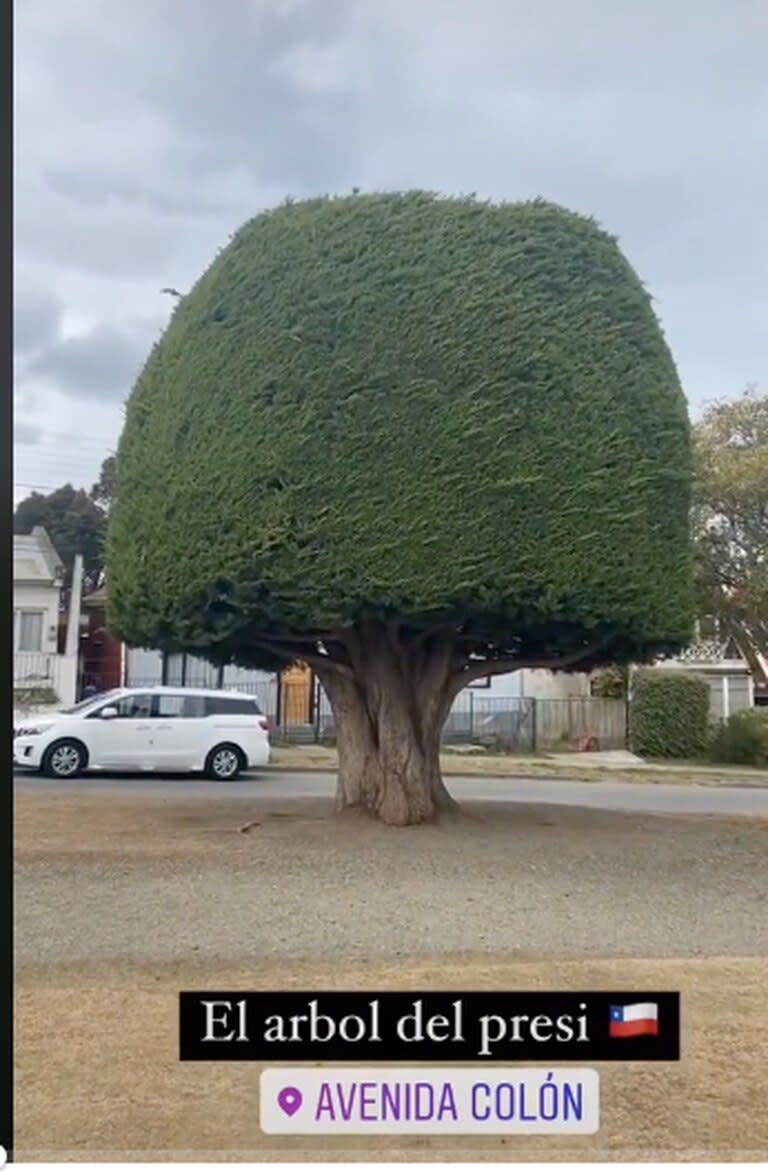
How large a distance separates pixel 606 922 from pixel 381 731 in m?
2.11

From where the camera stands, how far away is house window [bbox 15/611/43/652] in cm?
230

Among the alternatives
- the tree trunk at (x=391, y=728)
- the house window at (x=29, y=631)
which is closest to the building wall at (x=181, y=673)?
the tree trunk at (x=391, y=728)

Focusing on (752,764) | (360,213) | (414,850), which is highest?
(360,213)

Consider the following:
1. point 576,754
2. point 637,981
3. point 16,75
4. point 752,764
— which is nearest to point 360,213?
point 16,75

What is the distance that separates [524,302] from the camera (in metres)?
4.28

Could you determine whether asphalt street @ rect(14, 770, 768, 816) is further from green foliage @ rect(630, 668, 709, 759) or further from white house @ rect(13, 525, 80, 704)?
white house @ rect(13, 525, 80, 704)

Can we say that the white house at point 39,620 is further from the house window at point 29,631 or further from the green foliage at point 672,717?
the green foliage at point 672,717

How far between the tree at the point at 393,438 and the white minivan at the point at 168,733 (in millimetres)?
A: 357

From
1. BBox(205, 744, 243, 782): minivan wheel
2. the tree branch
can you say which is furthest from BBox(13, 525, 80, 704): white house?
the tree branch

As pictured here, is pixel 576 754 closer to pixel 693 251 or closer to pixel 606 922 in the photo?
pixel 606 922

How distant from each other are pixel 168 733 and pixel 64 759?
0.69m

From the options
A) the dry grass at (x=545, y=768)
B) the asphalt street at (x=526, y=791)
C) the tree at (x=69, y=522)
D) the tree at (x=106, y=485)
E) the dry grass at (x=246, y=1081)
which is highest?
the tree at (x=106, y=485)

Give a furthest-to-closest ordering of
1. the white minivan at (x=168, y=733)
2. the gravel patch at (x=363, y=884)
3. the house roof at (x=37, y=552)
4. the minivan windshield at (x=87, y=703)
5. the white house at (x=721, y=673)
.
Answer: the white house at (x=721, y=673) → the white minivan at (x=168, y=733) → the minivan windshield at (x=87, y=703) → the gravel patch at (x=363, y=884) → the house roof at (x=37, y=552)

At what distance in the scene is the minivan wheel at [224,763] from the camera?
3.72 metres
